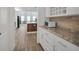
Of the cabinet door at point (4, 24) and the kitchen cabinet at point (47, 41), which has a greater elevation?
the cabinet door at point (4, 24)

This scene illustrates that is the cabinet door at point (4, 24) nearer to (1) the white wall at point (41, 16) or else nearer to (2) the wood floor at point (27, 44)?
(2) the wood floor at point (27, 44)

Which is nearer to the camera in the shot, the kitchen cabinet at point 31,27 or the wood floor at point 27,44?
the wood floor at point 27,44

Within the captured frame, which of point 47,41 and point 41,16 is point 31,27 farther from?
point 47,41

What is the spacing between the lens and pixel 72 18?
3.45 metres

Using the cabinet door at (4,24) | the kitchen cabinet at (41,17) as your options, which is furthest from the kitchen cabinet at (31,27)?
the cabinet door at (4,24)

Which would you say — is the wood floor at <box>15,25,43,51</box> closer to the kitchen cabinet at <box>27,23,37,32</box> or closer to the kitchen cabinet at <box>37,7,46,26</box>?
the kitchen cabinet at <box>37,7,46,26</box>

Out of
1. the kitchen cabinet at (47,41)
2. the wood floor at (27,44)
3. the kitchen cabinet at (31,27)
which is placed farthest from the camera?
the kitchen cabinet at (31,27)

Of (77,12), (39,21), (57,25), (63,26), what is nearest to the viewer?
(77,12)

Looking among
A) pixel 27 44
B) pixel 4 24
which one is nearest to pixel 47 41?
pixel 4 24

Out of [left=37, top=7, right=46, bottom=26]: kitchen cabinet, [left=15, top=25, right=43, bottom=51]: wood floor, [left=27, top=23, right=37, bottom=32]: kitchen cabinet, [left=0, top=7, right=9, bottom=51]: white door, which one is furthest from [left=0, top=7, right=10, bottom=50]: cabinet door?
[left=27, top=23, right=37, bottom=32]: kitchen cabinet
